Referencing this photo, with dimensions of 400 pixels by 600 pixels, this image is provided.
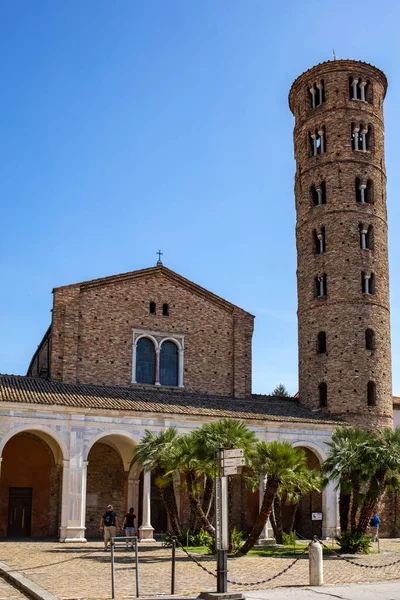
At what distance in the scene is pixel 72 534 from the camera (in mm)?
27000

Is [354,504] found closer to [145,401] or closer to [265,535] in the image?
[265,535]

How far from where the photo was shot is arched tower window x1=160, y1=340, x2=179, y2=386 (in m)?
35.6

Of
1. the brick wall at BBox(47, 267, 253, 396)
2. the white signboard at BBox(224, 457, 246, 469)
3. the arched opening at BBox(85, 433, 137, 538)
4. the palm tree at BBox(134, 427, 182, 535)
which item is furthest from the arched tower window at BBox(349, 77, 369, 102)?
the white signboard at BBox(224, 457, 246, 469)

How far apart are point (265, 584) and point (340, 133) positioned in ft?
88.7

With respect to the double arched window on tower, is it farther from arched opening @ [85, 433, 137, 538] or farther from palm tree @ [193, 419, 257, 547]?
palm tree @ [193, 419, 257, 547]

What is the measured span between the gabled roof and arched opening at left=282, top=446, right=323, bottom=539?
8173 mm

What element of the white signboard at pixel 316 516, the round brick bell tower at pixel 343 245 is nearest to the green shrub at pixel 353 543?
the white signboard at pixel 316 516

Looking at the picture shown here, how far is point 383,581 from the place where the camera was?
653 inches

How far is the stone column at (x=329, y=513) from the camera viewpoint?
3225 cm

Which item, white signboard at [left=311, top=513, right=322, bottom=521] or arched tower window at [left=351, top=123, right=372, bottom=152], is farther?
arched tower window at [left=351, top=123, right=372, bottom=152]

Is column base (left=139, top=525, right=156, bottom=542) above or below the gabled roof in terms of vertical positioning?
below

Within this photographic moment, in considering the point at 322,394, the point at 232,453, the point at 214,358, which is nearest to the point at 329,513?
the point at 322,394

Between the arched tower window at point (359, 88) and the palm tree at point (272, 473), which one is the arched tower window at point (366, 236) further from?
the palm tree at point (272, 473)

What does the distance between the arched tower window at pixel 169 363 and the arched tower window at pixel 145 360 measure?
0.47 m
